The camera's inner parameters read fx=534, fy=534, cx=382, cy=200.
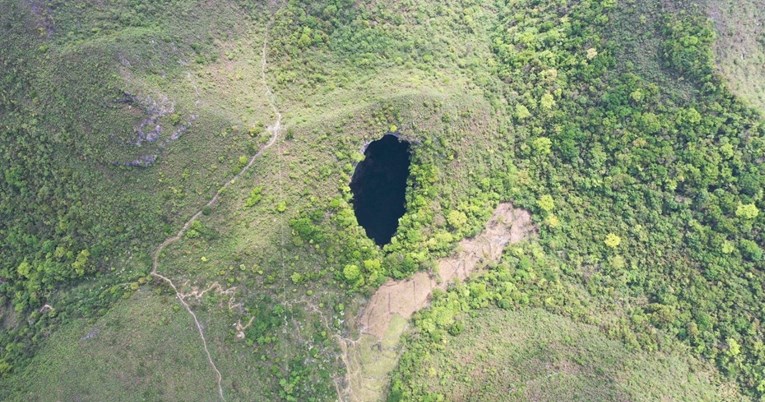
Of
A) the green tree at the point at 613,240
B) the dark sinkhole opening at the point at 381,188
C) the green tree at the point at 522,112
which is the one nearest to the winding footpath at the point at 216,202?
the dark sinkhole opening at the point at 381,188

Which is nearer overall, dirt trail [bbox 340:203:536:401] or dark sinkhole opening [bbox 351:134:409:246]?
dirt trail [bbox 340:203:536:401]

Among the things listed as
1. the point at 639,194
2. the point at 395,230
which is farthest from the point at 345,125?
the point at 639,194

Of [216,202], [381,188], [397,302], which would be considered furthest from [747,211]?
[216,202]

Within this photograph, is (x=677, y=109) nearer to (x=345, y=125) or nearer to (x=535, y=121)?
(x=535, y=121)

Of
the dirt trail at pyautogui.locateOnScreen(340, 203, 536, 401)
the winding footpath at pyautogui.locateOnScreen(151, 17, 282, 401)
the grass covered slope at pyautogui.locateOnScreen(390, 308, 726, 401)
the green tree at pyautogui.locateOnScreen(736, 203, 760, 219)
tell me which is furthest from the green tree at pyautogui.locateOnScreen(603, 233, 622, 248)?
the winding footpath at pyautogui.locateOnScreen(151, 17, 282, 401)

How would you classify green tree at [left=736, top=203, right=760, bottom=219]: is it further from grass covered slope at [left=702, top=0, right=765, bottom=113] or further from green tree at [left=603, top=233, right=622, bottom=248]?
green tree at [left=603, top=233, right=622, bottom=248]

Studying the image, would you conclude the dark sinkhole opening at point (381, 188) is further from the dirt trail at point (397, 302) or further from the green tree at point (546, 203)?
the green tree at point (546, 203)

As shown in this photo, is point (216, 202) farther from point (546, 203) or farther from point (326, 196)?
point (546, 203)
